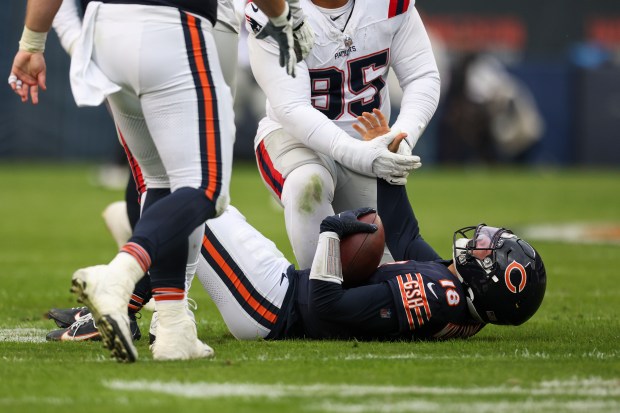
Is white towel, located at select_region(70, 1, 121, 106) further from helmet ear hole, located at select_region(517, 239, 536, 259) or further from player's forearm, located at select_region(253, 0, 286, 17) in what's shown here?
helmet ear hole, located at select_region(517, 239, 536, 259)

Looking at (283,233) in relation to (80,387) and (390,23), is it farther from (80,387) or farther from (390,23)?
(80,387)

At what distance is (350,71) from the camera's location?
5215mm

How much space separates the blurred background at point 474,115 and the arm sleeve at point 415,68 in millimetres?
13201

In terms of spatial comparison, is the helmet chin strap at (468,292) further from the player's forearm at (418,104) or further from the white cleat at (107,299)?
the white cleat at (107,299)

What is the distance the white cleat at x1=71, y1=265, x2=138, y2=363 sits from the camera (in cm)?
346

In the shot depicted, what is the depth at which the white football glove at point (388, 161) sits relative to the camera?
4.83 metres

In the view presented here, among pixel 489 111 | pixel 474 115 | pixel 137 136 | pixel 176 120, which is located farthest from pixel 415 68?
pixel 489 111

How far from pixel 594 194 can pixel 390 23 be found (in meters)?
9.68

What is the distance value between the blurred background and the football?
1418 centimetres

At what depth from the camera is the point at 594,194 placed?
14.4m

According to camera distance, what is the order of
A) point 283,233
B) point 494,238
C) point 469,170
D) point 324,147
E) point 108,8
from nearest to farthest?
1. point 108,8
2. point 494,238
3. point 324,147
4. point 283,233
5. point 469,170

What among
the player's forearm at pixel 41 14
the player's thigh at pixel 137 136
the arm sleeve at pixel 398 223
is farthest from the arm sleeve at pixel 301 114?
the player's forearm at pixel 41 14

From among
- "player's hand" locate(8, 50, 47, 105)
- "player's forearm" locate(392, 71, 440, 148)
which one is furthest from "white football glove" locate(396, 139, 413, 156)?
"player's hand" locate(8, 50, 47, 105)

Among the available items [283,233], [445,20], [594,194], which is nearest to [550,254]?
[283,233]
